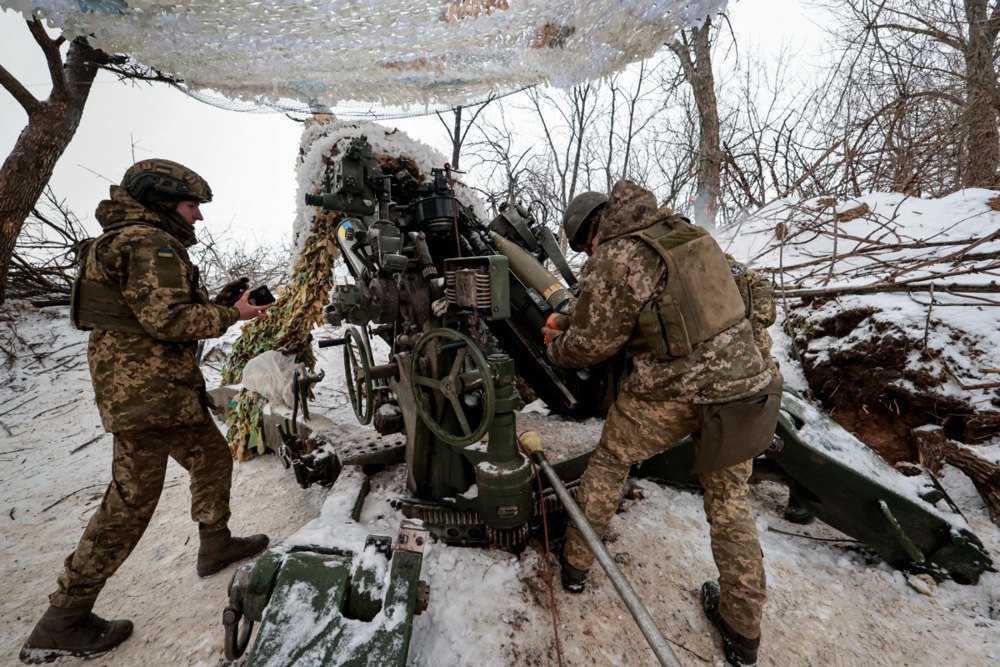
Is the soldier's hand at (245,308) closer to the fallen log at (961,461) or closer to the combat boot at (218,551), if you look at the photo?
the combat boot at (218,551)

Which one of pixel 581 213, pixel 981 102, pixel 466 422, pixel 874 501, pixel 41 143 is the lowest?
pixel 874 501

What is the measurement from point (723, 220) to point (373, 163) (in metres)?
9.50

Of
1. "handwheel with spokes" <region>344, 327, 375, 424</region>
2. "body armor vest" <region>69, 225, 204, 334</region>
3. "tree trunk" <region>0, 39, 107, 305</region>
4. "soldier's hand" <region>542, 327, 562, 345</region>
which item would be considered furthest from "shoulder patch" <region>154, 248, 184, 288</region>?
"tree trunk" <region>0, 39, 107, 305</region>

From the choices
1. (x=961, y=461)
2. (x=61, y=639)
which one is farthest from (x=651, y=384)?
(x=61, y=639)

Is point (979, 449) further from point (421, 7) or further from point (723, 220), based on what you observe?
point (723, 220)

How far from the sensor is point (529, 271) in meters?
3.85

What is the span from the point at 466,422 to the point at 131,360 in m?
1.87

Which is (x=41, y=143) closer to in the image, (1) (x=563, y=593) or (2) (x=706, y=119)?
(1) (x=563, y=593)

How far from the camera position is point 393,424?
3.52 m

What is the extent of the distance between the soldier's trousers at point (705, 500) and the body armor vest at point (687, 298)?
362 millimetres

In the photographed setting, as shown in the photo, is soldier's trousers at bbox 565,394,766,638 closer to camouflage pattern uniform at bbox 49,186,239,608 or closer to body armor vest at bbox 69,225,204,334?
camouflage pattern uniform at bbox 49,186,239,608

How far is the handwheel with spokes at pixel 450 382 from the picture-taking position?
2.34 meters

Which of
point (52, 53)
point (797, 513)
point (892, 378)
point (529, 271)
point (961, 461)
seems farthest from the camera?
point (52, 53)

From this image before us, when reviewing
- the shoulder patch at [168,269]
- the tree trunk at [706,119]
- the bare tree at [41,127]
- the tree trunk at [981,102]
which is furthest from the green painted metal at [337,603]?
the tree trunk at [706,119]
